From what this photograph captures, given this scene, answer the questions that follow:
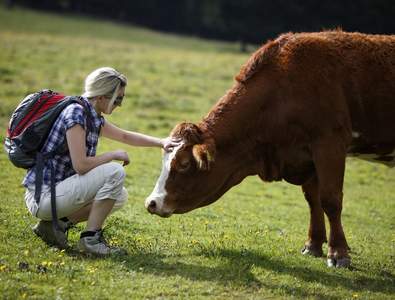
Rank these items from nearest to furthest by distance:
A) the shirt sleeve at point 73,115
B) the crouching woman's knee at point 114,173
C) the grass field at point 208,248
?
the grass field at point 208,248
the shirt sleeve at point 73,115
the crouching woman's knee at point 114,173

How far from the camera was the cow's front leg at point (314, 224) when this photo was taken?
842cm

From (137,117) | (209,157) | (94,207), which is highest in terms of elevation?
(209,157)

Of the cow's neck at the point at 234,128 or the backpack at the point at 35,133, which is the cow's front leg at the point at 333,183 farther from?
the backpack at the point at 35,133

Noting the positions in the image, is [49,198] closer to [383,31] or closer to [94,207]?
[94,207]

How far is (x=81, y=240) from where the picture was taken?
704cm

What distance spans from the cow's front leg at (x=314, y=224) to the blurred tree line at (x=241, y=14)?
4326 cm

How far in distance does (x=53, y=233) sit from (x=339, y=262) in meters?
3.37

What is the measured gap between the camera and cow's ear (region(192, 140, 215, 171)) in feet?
24.3

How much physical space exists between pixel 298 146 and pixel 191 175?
138 centimetres

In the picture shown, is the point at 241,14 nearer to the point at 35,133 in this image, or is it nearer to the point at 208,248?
the point at 208,248

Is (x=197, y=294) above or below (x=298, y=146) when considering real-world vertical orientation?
below

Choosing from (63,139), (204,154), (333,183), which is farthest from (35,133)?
(333,183)

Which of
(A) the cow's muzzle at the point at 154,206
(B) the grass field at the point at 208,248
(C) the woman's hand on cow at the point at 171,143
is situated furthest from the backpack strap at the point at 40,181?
(C) the woman's hand on cow at the point at 171,143

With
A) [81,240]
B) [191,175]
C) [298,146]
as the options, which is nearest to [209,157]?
[191,175]
